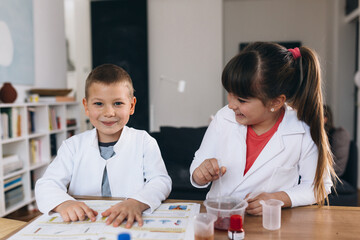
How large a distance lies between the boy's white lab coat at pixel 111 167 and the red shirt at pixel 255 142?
12.8 inches

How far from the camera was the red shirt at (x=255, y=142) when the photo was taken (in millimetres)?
1161

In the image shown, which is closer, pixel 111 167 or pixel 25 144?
pixel 111 167

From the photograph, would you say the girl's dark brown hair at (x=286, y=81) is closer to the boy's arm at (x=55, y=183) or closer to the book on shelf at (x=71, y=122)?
the boy's arm at (x=55, y=183)

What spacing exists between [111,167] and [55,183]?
8.2 inches

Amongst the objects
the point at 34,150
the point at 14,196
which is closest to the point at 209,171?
the point at 14,196

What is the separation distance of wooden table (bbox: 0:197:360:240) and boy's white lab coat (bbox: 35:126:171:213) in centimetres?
28

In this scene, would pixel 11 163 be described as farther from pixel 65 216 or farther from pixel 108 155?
pixel 65 216

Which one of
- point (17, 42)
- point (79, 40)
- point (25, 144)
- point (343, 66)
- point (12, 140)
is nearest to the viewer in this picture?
point (12, 140)

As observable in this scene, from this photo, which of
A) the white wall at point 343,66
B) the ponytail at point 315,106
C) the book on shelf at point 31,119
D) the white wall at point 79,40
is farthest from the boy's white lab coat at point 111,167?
the white wall at point 343,66

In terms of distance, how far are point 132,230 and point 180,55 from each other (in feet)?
14.4

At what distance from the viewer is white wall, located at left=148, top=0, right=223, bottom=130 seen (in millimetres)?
4824

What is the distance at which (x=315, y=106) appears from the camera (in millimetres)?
1038

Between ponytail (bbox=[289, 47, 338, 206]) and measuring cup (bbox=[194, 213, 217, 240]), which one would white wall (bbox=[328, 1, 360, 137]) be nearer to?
ponytail (bbox=[289, 47, 338, 206])

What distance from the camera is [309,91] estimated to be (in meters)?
1.04
